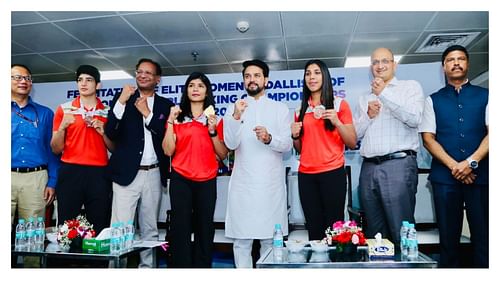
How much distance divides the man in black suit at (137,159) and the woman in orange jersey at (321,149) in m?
1.09

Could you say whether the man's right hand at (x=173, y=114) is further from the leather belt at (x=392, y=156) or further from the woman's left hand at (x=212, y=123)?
the leather belt at (x=392, y=156)

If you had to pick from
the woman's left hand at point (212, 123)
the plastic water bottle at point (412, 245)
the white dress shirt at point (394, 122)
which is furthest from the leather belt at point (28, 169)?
the plastic water bottle at point (412, 245)

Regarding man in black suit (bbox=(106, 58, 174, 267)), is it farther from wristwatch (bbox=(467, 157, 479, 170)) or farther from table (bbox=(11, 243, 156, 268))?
wristwatch (bbox=(467, 157, 479, 170))

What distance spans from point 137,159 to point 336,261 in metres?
1.70

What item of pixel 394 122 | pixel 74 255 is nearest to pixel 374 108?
pixel 394 122

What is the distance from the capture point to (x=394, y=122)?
9.57 ft

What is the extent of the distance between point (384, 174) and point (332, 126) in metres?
0.48

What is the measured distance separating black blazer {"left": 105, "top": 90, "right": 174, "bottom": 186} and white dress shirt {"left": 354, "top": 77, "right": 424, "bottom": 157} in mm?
1534

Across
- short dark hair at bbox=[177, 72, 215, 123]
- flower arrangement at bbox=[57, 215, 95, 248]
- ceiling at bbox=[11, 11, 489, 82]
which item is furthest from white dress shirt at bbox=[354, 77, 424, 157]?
flower arrangement at bbox=[57, 215, 95, 248]

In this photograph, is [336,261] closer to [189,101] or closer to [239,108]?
[239,108]

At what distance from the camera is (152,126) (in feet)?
10.5

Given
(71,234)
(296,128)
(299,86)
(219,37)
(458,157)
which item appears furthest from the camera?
(219,37)

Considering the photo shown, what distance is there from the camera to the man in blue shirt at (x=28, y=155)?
3209mm
